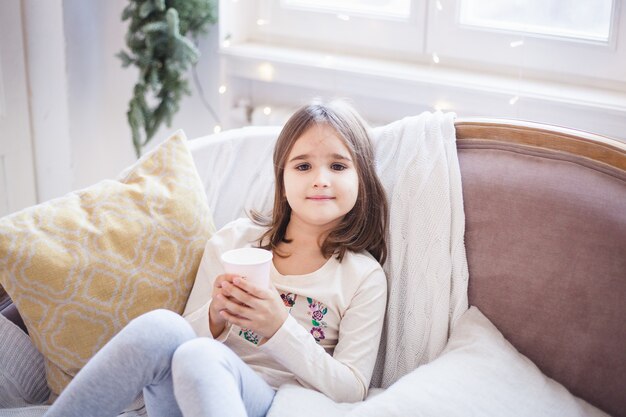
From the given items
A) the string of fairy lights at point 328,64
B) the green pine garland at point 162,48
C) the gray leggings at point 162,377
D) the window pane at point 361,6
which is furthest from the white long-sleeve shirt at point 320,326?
the window pane at point 361,6

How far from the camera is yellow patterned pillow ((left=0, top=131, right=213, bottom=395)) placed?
1492 mm

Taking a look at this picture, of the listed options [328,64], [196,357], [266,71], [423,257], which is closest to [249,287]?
[196,357]

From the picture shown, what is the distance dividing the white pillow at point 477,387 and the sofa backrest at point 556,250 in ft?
0.16

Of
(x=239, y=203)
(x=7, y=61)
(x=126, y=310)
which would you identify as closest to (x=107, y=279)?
(x=126, y=310)

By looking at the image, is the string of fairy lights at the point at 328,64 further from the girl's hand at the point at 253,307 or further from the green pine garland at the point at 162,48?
the girl's hand at the point at 253,307

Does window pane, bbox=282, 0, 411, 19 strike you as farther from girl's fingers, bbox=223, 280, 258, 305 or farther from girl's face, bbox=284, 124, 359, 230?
girl's fingers, bbox=223, 280, 258, 305

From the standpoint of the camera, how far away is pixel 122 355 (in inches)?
51.8

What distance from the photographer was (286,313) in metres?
1.44

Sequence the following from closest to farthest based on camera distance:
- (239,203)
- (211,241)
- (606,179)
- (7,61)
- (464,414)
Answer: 1. (464,414)
2. (606,179)
3. (211,241)
4. (239,203)
5. (7,61)

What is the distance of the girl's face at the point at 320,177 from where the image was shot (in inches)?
61.1

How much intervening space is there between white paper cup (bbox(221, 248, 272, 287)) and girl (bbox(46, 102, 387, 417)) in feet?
0.06

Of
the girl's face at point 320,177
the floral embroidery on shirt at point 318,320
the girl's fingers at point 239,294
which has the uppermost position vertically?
the girl's face at point 320,177

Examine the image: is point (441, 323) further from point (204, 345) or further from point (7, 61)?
point (7, 61)

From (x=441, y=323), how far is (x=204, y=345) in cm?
51
